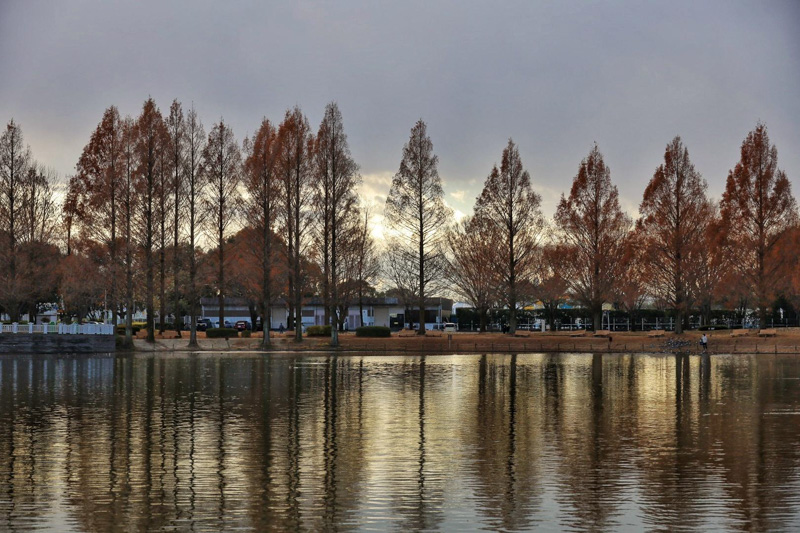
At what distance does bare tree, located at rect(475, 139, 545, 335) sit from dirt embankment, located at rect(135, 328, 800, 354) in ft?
20.3

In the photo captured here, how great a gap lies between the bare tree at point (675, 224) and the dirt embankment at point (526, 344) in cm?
605

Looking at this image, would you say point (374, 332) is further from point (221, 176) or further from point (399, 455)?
point (399, 455)

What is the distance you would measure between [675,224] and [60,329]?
49.5m

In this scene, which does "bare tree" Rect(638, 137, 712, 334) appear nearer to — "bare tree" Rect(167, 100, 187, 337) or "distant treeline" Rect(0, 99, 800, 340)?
"distant treeline" Rect(0, 99, 800, 340)

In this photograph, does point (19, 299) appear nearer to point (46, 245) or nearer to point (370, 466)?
point (46, 245)

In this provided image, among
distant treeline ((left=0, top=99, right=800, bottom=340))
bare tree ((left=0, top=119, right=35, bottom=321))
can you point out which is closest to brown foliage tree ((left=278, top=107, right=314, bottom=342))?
distant treeline ((left=0, top=99, right=800, bottom=340))

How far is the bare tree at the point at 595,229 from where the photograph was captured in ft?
257

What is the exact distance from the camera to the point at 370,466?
17469 mm

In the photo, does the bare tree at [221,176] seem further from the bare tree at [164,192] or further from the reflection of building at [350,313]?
the reflection of building at [350,313]

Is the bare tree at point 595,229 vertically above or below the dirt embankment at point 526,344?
above

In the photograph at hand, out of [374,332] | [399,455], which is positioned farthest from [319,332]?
[399,455]

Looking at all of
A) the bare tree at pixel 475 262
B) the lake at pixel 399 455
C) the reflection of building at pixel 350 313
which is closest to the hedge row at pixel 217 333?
the bare tree at pixel 475 262

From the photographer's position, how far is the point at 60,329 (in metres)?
63.8

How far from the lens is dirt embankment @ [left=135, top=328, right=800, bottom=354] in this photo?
2635 inches
